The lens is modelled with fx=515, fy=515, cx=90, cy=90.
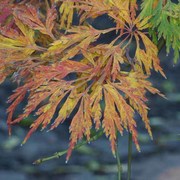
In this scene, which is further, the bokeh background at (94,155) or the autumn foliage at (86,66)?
the bokeh background at (94,155)

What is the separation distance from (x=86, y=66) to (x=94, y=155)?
4.59 ft

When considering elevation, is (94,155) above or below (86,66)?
below

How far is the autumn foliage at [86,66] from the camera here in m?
0.90

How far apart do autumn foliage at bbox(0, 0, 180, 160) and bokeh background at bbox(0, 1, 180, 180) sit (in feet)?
3.54

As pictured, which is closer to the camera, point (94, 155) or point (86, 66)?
point (86, 66)

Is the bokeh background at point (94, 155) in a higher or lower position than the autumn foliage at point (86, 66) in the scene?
lower

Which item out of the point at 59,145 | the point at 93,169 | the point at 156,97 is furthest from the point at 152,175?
the point at 156,97

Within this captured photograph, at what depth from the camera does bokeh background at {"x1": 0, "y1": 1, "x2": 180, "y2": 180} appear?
2152mm

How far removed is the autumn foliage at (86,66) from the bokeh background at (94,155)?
1078 millimetres

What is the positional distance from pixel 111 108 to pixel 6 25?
0.33 metres

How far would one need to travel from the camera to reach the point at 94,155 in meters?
2.31

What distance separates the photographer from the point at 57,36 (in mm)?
1093

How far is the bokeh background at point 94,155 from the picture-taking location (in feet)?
7.06

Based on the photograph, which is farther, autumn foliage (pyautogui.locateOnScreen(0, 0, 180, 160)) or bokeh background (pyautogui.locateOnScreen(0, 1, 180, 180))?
bokeh background (pyautogui.locateOnScreen(0, 1, 180, 180))
